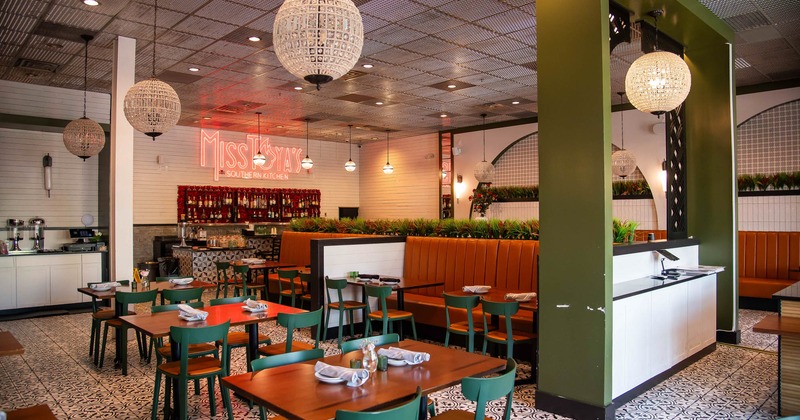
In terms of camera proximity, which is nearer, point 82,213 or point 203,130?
point 82,213

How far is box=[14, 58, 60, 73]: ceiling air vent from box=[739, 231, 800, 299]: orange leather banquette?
11854 mm

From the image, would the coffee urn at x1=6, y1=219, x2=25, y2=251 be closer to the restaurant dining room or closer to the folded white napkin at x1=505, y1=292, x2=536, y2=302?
the restaurant dining room

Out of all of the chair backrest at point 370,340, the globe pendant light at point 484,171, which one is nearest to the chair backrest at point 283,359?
the chair backrest at point 370,340

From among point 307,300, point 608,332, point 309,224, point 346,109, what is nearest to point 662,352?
point 608,332

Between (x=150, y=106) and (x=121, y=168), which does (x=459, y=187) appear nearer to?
(x=121, y=168)

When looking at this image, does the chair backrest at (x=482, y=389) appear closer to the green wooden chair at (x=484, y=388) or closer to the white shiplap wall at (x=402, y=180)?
the green wooden chair at (x=484, y=388)

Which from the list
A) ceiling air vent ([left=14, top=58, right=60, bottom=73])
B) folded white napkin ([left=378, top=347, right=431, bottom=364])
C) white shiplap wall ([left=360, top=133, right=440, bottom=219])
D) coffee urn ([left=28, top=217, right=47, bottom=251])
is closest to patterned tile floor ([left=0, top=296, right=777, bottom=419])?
folded white napkin ([left=378, top=347, right=431, bottom=364])

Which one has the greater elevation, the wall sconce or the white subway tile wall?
the white subway tile wall

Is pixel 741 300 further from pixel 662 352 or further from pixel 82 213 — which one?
pixel 82 213

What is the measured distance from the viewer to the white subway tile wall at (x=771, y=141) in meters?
9.60

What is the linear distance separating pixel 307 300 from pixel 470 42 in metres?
4.65

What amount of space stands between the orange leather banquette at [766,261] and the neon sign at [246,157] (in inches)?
452

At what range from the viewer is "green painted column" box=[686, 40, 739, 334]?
6871mm

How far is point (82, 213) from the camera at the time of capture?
10.4m
